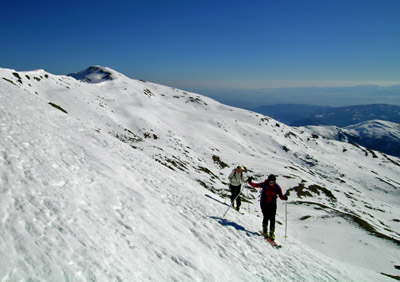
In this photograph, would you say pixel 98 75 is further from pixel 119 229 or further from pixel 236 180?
pixel 119 229

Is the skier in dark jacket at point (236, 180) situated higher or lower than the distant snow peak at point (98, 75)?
lower

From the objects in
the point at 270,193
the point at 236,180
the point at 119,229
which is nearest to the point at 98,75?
the point at 236,180

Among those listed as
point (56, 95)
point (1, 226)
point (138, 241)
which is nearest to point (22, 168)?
point (1, 226)

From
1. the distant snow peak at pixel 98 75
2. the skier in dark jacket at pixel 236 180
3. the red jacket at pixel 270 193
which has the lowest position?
the skier in dark jacket at pixel 236 180

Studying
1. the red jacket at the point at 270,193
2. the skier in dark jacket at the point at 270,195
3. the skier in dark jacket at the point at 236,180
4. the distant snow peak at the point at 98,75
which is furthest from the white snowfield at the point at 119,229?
the distant snow peak at the point at 98,75

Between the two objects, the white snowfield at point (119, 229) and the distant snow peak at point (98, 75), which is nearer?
the white snowfield at point (119, 229)

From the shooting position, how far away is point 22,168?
9797 mm

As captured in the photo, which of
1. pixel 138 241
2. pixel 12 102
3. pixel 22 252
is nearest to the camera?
pixel 22 252

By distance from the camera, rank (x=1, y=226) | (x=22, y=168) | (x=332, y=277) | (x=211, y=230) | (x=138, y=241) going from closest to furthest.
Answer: (x=1, y=226) < (x=138, y=241) < (x=22, y=168) < (x=332, y=277) < (x=211, y=230)

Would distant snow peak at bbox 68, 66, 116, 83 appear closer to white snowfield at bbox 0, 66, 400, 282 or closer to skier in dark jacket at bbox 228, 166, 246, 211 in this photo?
white snowfield at bbox 0, 66, 400, 282

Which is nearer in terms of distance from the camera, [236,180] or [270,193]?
[270,193]

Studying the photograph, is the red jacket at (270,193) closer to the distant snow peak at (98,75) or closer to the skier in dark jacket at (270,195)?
the skier in dark jacket at (270,195)

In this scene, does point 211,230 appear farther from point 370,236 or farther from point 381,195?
point 381,195

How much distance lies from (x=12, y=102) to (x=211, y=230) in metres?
20.0
